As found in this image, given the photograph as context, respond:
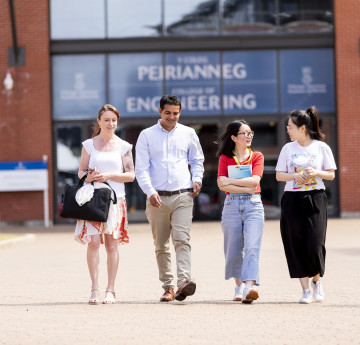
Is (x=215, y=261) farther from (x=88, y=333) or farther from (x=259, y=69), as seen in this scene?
(x=259, y=69)

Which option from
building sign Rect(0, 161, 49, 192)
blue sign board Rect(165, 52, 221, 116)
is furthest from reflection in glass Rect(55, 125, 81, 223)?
blue sign board Rect(165, 52, 221, 116)

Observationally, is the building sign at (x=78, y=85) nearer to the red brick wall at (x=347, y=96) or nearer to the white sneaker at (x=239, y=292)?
the red brick wall at (x=347, y=96)

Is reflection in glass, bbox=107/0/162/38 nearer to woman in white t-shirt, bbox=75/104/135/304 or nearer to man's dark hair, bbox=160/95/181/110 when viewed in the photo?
woman in white t-shirt, bbox=75/104/135/304

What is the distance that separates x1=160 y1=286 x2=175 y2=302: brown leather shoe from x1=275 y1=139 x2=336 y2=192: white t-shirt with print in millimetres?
1367

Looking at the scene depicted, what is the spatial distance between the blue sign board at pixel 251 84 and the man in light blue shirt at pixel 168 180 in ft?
46.2

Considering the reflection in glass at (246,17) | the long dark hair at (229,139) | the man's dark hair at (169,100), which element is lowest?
the long dark hair at (229,139)

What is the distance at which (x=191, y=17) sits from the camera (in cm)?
2252

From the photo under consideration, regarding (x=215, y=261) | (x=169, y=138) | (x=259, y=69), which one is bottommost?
(x=215, y=261)

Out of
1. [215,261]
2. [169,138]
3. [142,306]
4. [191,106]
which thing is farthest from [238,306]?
[191,106]

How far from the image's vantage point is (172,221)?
8.32 metres

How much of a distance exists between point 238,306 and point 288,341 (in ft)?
6.10

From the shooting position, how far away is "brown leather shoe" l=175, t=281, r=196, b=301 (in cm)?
788

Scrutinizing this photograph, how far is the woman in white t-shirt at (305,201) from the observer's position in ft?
26.3

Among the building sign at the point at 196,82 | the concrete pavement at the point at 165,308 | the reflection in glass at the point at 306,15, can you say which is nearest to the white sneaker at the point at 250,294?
the concrete pavement at the point at 165,308
